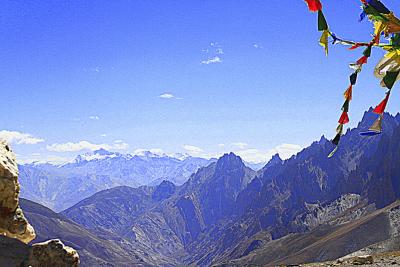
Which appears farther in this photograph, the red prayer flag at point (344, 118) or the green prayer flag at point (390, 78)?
the red prayer flag at point (344, 118)

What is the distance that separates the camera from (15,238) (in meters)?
16.5

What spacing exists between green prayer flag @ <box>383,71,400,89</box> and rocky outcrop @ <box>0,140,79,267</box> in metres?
14.2

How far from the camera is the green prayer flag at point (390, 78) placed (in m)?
3.23

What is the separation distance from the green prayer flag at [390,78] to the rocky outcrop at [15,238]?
14182 millimetres

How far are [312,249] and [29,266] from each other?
184m

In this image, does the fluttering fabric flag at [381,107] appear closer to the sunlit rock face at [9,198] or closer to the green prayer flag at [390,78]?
the green prayer flag at [390,78]

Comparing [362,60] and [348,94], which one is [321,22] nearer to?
[362,60]

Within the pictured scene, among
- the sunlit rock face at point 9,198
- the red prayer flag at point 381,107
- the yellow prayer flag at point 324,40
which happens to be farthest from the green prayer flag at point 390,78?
the sunlit rock face at point 9,198

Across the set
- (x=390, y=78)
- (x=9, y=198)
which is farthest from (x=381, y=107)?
(x=9, y=198)

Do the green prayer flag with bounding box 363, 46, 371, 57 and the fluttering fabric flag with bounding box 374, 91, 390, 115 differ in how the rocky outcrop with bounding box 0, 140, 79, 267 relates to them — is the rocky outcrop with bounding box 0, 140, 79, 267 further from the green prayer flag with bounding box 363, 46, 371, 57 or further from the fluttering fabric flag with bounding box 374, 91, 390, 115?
the green prayer flag with bounding box 363, 46, 371, 57

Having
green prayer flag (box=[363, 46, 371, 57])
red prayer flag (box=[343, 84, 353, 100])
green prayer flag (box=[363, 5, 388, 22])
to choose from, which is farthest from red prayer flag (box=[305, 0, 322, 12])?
red prayer flag (box=[343, 84, 353, 100])

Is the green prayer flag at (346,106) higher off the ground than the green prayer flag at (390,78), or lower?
lower

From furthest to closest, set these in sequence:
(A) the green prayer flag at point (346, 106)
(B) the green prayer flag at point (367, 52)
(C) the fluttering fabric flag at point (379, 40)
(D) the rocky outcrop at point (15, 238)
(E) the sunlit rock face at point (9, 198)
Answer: (E) the sunlit rock face at point (9, 198), (D) the rocky outcrop at point (15, 238), (A) the green prayer flag at point (346, 106), (B) the green prayer flag at point (367, 52), (C) the fluttering fabric flag at point (379, 40)

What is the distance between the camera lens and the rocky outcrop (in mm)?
15125
